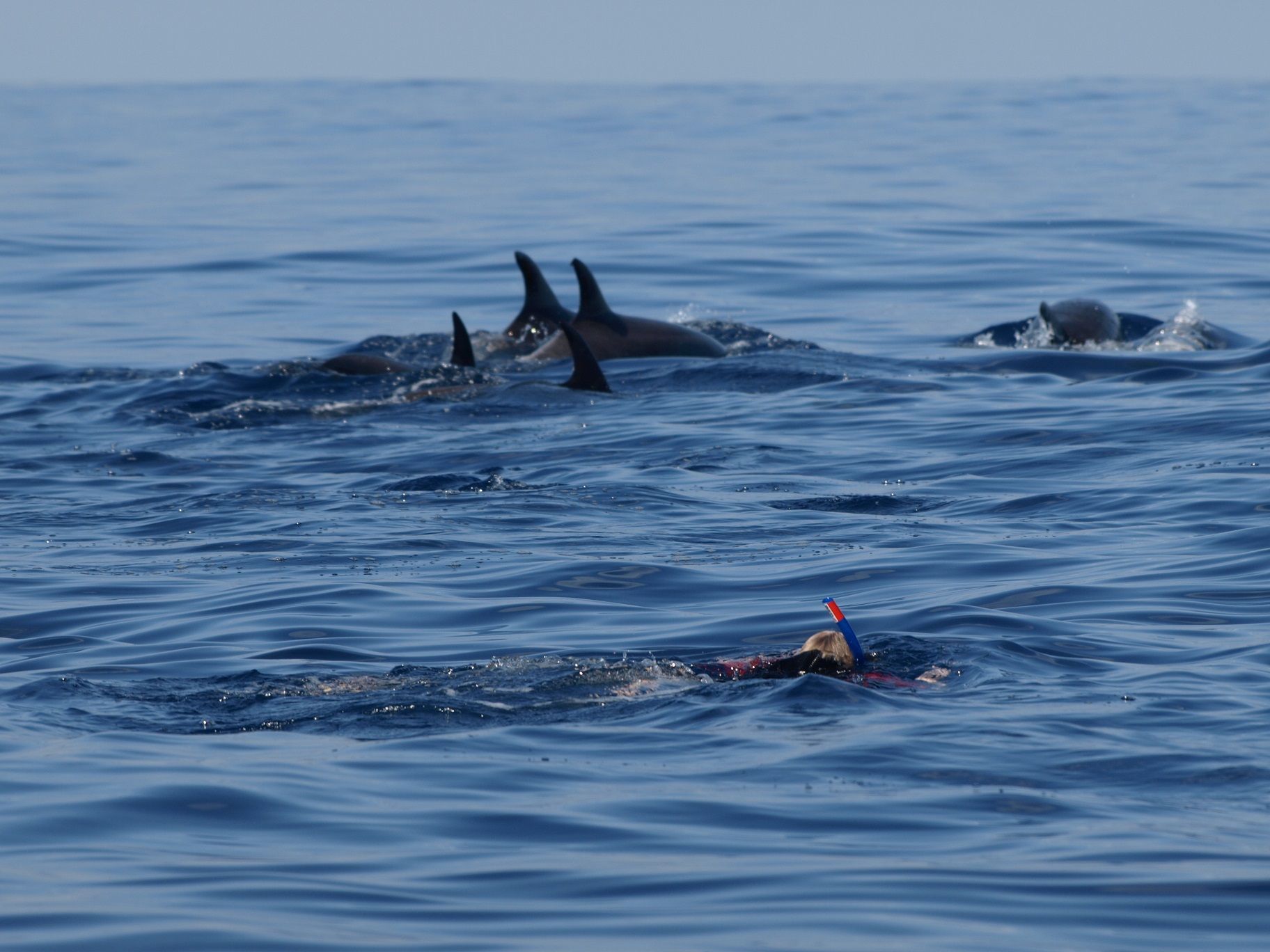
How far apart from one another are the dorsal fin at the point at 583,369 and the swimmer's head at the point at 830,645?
863 cm

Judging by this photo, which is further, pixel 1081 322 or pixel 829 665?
pixel 1081 322

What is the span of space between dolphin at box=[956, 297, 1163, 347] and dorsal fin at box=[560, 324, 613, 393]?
4805 mm

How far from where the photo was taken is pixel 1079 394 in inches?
663

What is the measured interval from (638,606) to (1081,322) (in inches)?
413

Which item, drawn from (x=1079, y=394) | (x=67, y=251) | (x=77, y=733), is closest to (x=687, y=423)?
(x=1079, y=394)

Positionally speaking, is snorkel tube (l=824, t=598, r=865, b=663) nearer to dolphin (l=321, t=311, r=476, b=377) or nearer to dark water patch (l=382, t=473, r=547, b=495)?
dark water patch (l=382, t=473, r=547, b=495)

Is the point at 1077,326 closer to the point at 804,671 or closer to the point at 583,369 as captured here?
the point at 583,369

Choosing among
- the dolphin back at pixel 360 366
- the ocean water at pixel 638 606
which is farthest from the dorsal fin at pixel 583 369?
the dolphin back at pixel 360 366

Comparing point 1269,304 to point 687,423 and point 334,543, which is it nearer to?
point 687,423

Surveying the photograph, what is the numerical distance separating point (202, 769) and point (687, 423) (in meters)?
9.07

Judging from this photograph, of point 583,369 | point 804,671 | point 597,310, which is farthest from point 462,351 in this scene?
point 804,671

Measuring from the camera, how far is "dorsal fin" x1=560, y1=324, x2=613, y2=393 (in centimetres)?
1683

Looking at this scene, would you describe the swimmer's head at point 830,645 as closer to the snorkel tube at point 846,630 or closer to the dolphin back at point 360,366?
the snorkel tube at point 846,630

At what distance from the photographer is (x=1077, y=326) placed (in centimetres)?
1956
